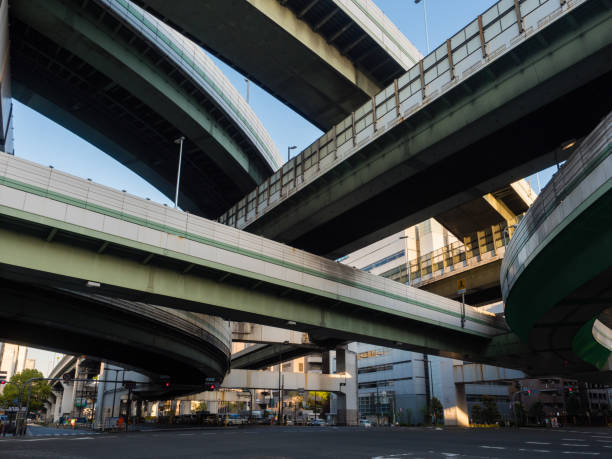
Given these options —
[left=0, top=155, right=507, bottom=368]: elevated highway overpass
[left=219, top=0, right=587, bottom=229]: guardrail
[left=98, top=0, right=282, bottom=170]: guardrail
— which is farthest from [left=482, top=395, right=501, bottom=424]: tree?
[left=219, top=0, right=587, bottom=229]: guardrail

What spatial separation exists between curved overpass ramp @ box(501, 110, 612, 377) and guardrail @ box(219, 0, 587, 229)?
5.38m

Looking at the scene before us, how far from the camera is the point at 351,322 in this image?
26.9 metres

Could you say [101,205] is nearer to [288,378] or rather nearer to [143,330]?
[143,330]

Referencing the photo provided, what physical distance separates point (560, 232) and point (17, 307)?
23.6 metres

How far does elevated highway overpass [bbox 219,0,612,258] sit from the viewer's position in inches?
660

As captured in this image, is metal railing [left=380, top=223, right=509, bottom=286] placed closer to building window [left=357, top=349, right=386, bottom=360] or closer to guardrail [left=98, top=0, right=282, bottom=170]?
guardrail [left=98, top=0, right=282, bottom=170]

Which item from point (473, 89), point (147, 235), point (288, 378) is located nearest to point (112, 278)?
point (147, 235)

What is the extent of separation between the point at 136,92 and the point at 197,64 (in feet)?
15.4

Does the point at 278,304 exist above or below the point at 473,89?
below

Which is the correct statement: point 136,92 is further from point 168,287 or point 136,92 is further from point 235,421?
point 235,421

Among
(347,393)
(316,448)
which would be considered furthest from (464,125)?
(347,393)

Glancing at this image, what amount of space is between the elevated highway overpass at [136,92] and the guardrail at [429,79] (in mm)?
10908

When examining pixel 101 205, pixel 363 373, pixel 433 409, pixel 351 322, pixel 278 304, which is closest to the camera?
pixel 101 205

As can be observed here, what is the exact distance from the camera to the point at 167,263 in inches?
760
